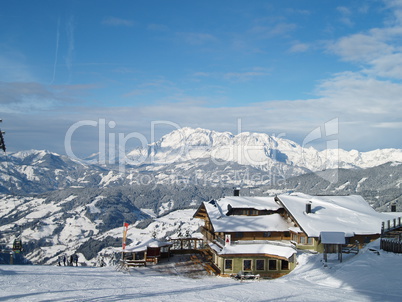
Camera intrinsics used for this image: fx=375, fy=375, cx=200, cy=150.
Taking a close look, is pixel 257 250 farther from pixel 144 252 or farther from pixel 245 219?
pixel 144 252

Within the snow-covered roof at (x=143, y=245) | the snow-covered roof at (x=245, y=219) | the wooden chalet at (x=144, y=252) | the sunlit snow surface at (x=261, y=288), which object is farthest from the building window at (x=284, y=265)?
the snow-covered roof at (x=143, y=245)

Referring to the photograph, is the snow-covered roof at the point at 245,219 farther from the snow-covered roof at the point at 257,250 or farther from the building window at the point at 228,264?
the building window at the point at 228,264

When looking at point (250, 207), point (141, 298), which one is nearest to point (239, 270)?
point (250, 207)

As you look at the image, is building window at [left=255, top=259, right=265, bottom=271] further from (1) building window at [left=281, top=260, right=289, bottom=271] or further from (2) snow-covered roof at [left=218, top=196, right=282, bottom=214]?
(2) snow-covered roof at [left=218, top=196, right=282, bottom=214]

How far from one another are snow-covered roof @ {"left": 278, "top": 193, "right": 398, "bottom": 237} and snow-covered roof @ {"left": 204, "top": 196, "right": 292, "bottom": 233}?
227cm

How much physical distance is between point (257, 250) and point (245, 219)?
630 cm

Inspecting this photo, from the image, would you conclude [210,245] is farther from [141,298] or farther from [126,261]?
[141,298]

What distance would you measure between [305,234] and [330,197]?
527 inches

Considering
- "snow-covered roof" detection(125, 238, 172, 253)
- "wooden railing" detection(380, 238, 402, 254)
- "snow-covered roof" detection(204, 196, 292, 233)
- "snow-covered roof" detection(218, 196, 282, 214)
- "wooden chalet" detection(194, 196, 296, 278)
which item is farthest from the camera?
"snow-covered roof" detection(218, 196, 282, 214)

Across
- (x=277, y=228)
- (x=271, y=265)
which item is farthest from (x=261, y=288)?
(x=277, y=228)

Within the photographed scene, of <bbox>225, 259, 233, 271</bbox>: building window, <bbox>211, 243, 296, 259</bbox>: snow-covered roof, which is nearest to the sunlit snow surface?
<bbox>211, 243, 296, 259</bbox>: snow-covered roof

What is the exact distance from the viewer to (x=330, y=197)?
50781 mm

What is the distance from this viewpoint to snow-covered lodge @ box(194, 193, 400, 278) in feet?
126

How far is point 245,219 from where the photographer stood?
44.8 m
